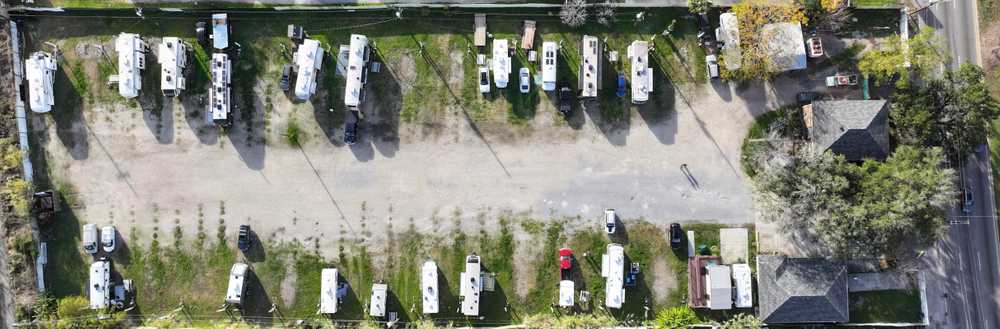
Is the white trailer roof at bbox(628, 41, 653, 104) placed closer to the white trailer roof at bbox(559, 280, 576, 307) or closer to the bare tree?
the bare tree

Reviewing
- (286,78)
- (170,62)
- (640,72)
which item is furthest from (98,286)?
(640,72)

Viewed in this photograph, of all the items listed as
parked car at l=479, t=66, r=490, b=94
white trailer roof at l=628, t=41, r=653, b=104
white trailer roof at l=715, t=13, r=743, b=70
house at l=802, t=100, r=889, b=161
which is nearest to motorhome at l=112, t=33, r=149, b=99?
parked car at l=479, t=66, r=490, b=94

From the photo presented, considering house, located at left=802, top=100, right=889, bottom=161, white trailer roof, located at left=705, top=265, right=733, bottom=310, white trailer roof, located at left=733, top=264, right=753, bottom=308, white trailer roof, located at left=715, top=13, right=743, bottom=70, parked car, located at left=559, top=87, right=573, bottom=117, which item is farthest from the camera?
parked car, located at left=559, top=87, right=573, bottom=117

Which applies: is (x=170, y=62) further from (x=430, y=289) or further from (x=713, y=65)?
(x=713, y=65)

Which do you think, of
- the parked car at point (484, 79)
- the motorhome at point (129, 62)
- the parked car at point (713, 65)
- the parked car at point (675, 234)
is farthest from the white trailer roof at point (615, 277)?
the motorhome at point (129, 62)

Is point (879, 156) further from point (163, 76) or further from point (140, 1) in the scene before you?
point (140, 1)
